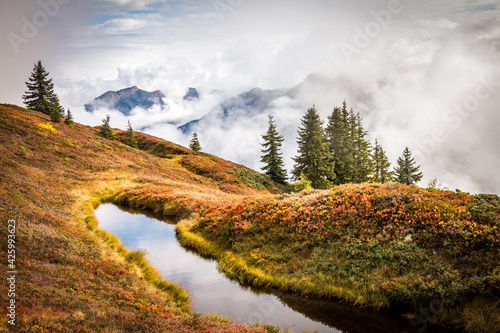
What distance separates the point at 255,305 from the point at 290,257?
3087 mm

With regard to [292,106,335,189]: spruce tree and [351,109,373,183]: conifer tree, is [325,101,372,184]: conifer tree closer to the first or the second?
[351,109,373,183]: conifer tree

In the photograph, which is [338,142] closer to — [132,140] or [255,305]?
[255,305]

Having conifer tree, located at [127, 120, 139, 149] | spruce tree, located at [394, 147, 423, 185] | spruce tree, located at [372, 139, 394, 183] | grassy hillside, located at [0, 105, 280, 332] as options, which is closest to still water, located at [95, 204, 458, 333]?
grassy hillside, located at [0, 105, 280, 332]

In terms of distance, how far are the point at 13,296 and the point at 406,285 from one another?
35.2ft

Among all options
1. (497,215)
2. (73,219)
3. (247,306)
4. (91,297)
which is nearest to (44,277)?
(91,297)

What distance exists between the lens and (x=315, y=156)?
4906cm

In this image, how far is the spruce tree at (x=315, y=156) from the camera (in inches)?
1933

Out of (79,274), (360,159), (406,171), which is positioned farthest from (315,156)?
(79,274)

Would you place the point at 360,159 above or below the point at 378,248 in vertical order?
above

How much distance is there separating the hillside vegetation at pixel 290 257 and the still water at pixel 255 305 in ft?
1.73

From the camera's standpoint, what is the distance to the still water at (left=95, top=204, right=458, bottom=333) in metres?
8.36

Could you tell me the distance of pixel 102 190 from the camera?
2572cm

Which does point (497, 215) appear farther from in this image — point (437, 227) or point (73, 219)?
point (73, 219)

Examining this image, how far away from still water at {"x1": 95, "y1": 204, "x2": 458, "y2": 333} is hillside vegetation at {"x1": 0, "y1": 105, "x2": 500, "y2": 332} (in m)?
0.53
